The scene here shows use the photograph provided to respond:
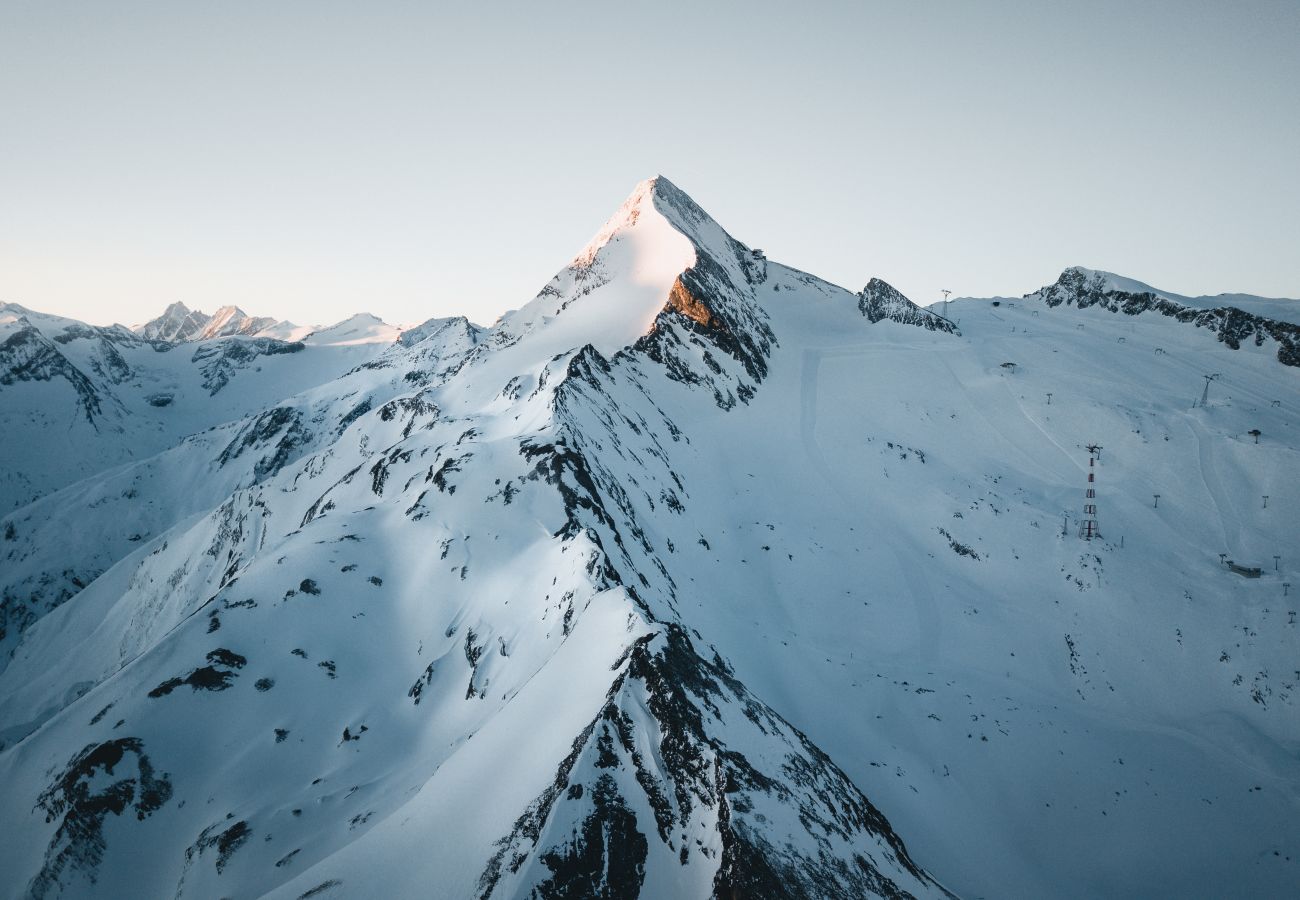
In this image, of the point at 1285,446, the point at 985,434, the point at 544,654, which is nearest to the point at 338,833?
the point at 544,654

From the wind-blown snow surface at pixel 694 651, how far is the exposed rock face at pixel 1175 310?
12.0 m

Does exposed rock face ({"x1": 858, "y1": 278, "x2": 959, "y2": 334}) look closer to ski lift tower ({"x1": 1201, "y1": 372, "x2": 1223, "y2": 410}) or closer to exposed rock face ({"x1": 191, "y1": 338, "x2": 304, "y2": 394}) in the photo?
ski lift tower ({"x1": 1201, "y1": 372, "x2": 1223, "y2": 410})

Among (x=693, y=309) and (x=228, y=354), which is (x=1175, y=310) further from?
(x=228, y=354)

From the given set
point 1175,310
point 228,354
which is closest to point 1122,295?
point 1175,310

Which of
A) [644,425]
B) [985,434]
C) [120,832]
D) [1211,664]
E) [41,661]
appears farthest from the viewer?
[985,434]

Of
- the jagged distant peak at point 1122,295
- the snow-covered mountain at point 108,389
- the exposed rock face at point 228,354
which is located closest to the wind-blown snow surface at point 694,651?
the jagged distant peak at point 1122,295

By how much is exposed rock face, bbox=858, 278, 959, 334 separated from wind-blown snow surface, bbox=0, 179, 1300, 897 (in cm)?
2264

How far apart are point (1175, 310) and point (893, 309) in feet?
157

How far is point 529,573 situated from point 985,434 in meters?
62.3

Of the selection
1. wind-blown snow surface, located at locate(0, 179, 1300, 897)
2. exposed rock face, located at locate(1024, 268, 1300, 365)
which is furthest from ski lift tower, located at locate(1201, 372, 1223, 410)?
exposed rock face, located at locate(1024, 268, 1300, 365)

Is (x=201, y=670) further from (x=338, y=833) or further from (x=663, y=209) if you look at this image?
(x=663, y=209)

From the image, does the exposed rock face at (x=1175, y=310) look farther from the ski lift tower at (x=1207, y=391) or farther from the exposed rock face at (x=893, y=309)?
the exposed rock face at (x=893, y=309)

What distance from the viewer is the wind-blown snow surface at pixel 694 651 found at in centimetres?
1914

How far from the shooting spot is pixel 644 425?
54250 mm
